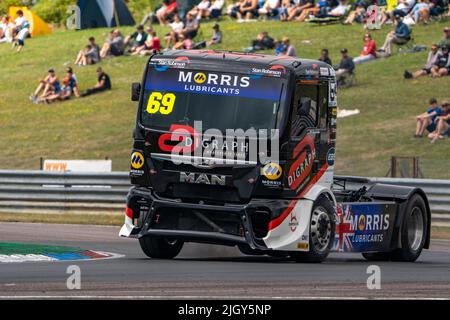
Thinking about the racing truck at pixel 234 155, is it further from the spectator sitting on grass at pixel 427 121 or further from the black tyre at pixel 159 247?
the spectator sitting on grass at pixel 427 121

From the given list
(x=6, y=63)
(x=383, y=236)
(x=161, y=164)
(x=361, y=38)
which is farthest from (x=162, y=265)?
(x=6, y=63)

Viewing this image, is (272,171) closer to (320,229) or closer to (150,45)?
(320,229)

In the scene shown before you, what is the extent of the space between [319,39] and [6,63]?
43.3ft

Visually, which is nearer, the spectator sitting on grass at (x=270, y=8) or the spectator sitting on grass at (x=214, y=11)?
the spectator sitting on grass at (x=270, y=8)

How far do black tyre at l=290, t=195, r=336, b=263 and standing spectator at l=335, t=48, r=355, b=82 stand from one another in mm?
17943

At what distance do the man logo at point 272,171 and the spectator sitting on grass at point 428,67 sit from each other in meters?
17.6

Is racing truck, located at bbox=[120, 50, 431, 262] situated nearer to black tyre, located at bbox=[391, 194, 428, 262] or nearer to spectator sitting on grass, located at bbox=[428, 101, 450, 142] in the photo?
black tyre, located at bbox=[391, 194, 428, 262]

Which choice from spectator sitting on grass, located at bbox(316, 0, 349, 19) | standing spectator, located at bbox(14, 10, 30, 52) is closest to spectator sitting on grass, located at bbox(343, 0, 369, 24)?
spectator sitting on grass, located at bbox(316, 0, 349, 19)

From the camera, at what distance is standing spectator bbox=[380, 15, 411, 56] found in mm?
33938

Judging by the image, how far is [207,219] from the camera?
13.9m

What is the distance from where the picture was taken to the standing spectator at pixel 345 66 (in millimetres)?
32219

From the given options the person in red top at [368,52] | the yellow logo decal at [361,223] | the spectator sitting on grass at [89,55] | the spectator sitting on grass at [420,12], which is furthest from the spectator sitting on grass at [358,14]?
the yellow logo decal at [361,223]

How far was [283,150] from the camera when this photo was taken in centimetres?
1373
